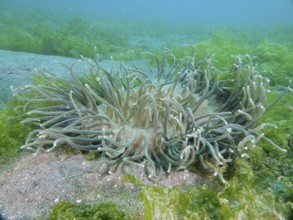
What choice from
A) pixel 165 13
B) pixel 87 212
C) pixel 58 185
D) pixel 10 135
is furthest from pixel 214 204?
pixel 165 13

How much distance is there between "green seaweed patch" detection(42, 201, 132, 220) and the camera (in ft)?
7.20

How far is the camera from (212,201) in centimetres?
233

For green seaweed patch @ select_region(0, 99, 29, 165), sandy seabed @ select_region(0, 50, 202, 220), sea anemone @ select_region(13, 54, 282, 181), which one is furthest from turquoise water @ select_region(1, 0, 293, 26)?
sandy seabed @ select_region(0, 50, 202, 220)

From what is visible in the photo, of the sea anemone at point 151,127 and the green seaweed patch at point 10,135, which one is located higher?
the sea anemone at point 151,127

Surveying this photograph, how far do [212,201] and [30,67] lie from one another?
5.51m

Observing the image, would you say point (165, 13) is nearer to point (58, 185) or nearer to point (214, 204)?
point (58, 185)

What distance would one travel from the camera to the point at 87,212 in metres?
2.25

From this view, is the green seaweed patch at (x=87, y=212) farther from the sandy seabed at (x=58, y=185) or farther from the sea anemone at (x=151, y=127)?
the sea anemone at (x=151, y=127)

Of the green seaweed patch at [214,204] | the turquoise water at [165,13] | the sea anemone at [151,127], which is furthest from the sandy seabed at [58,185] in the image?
the turquoise water at [165,13]

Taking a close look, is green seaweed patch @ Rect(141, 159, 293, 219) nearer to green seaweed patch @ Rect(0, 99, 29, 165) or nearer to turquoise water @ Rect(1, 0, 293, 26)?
green seaweed patch @ Rect(0, 99, 29, 165)

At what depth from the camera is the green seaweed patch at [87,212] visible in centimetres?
220

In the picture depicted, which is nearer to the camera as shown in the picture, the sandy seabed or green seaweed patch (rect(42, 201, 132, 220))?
green seaweed patch (rect(42, 201, 132, 220))

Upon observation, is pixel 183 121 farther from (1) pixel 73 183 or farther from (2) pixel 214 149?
(1) pixel 73 183

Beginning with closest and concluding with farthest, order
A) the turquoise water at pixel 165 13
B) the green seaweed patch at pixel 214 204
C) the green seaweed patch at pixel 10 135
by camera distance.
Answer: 1. the green seaweed patch at pixel 214 204
2. the green seaweed patch at pixel 10 135
3. the turquoise water at pixel 165 13
